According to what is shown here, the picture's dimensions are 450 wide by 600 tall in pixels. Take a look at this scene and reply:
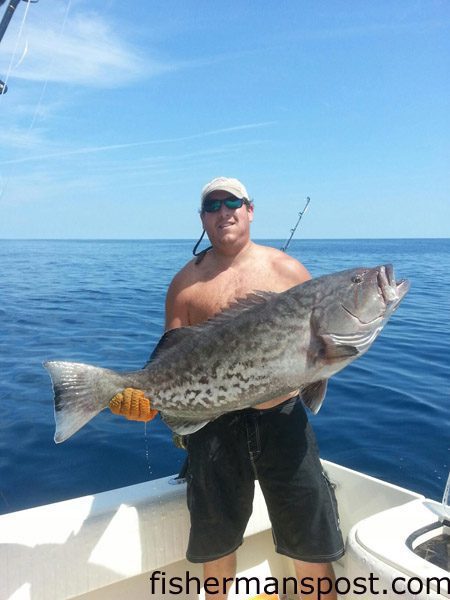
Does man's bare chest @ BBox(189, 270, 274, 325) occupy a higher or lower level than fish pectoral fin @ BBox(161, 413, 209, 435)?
higher

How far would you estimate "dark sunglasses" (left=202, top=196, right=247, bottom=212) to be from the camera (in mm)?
3570

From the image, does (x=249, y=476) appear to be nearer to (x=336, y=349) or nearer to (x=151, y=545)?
(x=151, y=545)

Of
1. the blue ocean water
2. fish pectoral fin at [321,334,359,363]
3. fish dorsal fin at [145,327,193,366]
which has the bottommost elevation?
→ the blue ocean water

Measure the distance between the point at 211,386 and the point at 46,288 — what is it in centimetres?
2132

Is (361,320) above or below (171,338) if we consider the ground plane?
above

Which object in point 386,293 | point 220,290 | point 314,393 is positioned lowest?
point 314,393

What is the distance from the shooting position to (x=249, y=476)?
3.49 metres

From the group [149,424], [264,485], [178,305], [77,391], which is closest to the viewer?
[77,391]

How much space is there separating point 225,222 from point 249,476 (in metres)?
1.69

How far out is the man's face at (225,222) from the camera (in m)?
3.59

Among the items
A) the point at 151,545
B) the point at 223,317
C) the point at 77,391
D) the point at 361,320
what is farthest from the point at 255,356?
the point at 151,545

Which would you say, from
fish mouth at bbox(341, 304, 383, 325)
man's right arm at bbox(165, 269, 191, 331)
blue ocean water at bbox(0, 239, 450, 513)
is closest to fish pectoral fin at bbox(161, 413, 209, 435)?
man's right arm at bbox(165, 269, 191, 331)

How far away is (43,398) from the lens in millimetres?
8523

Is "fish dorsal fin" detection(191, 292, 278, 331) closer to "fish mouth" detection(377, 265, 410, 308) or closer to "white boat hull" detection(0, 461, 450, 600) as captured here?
"fish mouth" detection(377, 265, 410, 308)
